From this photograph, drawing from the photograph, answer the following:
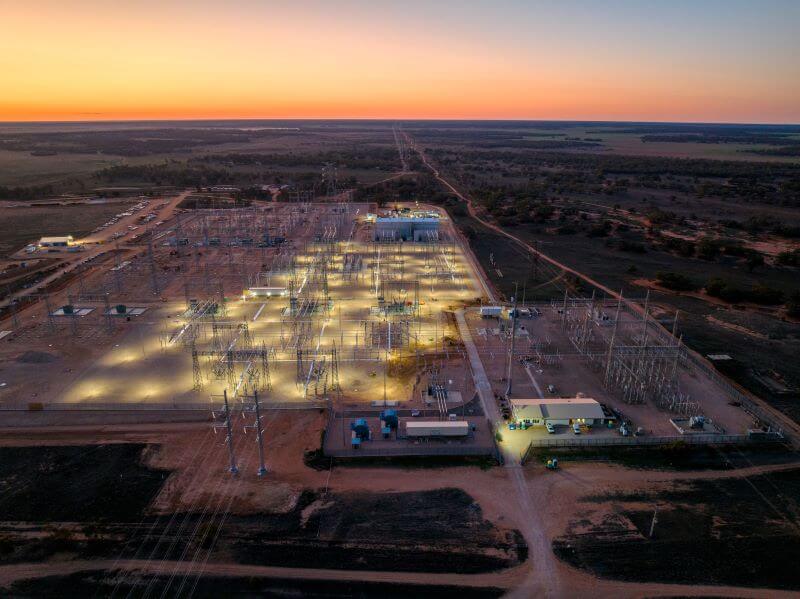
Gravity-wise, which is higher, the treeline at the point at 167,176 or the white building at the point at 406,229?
the treeline at the point at 167,176

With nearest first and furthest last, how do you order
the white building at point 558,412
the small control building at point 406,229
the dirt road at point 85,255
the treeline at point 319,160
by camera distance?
the white building at point 558,412, the dirt road at point 85,255, the small control building at point 406,229, the treeline at point 319,160

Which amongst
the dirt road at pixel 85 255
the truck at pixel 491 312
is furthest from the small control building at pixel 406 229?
the dirt road at pixel 85 255

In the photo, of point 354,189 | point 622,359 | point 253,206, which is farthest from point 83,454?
point 354,189

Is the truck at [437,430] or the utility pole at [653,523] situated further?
the truck at [437,430]

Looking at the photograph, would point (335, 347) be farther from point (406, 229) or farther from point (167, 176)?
point (167, 176)

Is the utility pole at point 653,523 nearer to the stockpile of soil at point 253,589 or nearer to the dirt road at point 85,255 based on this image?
the stockpile of soil at point 253,589

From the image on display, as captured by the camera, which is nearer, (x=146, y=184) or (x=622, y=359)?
(x=622, y=359)

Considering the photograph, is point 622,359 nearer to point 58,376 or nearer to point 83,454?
point 83,454

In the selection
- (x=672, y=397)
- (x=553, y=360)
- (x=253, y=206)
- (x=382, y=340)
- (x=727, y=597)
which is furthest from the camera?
(x=253, y=206)

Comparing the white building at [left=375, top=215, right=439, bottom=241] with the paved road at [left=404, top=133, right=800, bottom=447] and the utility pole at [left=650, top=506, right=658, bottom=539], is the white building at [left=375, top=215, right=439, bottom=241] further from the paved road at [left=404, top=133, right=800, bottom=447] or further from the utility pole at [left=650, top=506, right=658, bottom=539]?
the utility pole at [left=650, top=506, right=658, bottom=539]
